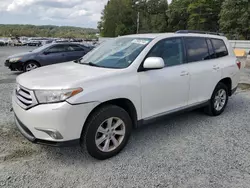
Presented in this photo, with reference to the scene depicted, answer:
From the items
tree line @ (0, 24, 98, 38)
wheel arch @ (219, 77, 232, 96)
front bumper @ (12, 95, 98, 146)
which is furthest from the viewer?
tree line @ (0, 24, 98, 38)

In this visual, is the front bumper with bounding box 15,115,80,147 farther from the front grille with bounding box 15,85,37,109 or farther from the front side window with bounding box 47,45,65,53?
the front side window with bounding box 47,45,65,53

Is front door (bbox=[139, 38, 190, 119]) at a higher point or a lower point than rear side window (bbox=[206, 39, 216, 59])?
lower

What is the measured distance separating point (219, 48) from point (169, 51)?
1.66 m

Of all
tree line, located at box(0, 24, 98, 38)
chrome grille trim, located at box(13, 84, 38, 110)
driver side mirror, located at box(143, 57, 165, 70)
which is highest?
tree line, located at box(0, 24, 98, 38)

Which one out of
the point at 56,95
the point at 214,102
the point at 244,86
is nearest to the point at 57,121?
the point at 56,95

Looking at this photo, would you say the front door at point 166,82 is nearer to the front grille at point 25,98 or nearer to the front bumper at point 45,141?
the front bumper at point 45,141

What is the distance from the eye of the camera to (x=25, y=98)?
2865 millimetres

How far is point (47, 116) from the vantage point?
2.59 m

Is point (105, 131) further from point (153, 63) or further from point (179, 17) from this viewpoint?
point (179, 17)

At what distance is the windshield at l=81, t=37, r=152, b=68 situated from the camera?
3371 millimetres

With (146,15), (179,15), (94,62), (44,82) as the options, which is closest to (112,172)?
(44,82)

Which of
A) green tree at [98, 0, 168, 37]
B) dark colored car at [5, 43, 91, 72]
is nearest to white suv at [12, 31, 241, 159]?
dark colored car at [5, 43, 91, 72]

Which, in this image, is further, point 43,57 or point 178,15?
point 178,15

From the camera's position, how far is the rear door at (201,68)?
4.03 meters
